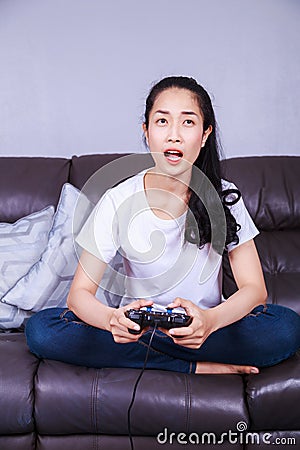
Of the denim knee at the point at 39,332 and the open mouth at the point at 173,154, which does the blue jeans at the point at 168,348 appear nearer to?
the denim knee at the point at 39,332

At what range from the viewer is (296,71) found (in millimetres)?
2646

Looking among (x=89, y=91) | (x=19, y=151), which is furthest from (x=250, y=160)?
(x=19, y=151)

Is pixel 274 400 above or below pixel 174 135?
below

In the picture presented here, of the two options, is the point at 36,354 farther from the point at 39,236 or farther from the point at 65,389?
the point at 39,236

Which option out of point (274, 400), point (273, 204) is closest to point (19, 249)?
point (273, 204)

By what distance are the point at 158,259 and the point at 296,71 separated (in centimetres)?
130

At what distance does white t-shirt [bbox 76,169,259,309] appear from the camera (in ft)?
5.48

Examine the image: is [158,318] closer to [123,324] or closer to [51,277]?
[123,324]

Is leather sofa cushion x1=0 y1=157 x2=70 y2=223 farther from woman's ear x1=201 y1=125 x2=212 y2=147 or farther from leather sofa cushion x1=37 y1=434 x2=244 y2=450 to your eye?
leather sofa cushion x1=37 y1=434 x2=244 y2=450

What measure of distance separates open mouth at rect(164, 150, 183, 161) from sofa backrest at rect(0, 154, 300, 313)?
2.13ft

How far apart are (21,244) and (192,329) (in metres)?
0.82

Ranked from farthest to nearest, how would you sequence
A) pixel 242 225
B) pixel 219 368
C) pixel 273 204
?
pixel 273 204 → pixel 242 225 → pixel 219 368

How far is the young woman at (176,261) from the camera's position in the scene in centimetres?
159

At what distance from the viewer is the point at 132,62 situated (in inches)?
104
